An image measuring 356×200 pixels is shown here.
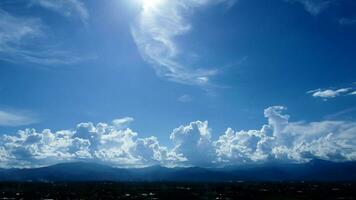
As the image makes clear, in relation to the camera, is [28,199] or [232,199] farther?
[28,199]

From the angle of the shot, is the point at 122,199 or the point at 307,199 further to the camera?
the point at 122,199

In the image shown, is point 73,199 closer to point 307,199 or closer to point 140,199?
point 140,199

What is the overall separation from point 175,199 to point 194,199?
5.98m

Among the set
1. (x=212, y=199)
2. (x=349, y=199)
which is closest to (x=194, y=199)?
(x=212, y=199)

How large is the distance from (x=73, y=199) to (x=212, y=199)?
4417 centimetres

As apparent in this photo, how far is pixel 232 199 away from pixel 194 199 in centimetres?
1190

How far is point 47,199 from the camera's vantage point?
12656 centimetres

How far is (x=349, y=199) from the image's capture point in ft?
384

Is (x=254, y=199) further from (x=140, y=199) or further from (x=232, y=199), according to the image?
(x=140, y=199)

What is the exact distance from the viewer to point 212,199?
121812mm

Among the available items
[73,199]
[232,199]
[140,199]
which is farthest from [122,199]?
[232,199]

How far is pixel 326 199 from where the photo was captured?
4697 inches

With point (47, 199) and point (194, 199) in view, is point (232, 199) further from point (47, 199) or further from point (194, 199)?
point (47, 199)

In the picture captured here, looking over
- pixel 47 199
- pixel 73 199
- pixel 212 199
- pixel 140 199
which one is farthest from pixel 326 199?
pixel 47 199
